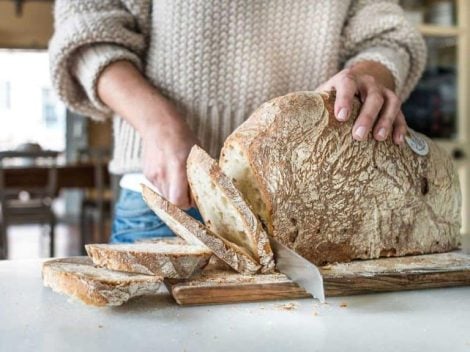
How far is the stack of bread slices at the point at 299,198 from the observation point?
0.82 m

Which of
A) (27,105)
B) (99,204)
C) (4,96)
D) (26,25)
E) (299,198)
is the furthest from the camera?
(27,105)

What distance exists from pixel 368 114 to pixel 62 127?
689 cm

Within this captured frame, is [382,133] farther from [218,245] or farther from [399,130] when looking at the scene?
[218,245]

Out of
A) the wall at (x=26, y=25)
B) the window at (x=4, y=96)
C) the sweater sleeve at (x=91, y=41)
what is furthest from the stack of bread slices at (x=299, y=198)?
the window at (x=4, y=96)

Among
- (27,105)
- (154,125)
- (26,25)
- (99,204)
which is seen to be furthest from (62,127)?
(154,125)

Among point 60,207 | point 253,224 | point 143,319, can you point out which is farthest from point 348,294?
point 60,207

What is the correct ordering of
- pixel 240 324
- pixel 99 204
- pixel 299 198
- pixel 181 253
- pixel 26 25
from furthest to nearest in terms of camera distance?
pixel 26 25
pixel 99 204
pixel 299 198
pixel 181 253
pixel 240 324

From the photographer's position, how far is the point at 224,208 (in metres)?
0.88

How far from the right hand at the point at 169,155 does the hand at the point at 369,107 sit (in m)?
0.22

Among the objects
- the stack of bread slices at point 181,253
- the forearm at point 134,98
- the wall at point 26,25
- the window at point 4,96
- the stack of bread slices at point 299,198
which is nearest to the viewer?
the stack of bread slices at point 181,253

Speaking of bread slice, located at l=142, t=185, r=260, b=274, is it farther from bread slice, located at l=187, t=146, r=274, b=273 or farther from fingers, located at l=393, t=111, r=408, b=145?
fingers, located at l=393, t=111, r=408, b=145

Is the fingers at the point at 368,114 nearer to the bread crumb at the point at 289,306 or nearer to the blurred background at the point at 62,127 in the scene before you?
the bread crumb at the point at 289,306

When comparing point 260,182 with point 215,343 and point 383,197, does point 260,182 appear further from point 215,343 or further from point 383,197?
point 215,343

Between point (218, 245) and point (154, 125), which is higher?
point (154, 125)
